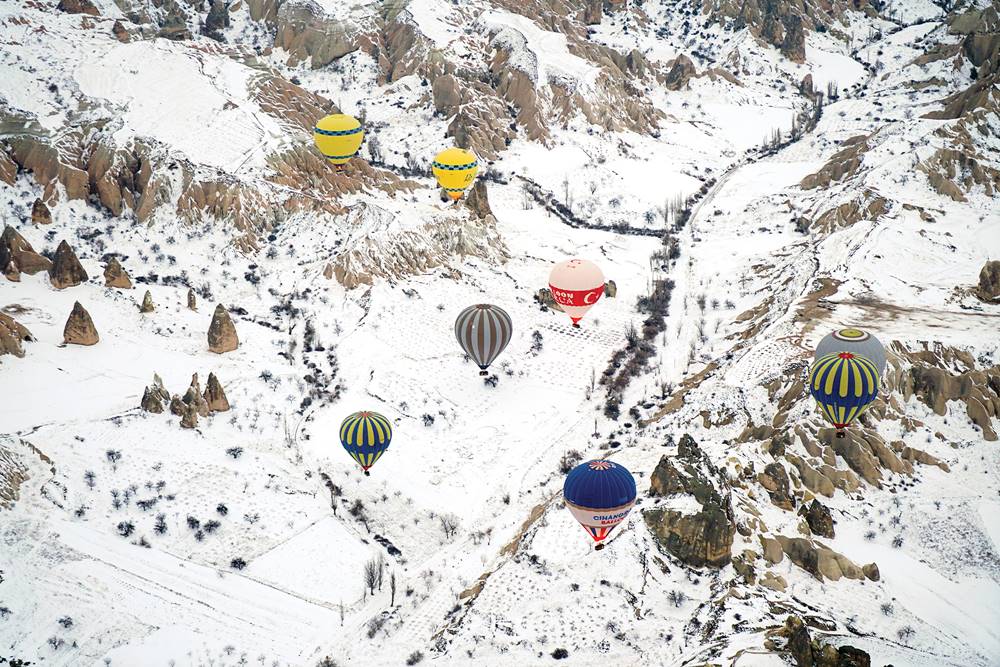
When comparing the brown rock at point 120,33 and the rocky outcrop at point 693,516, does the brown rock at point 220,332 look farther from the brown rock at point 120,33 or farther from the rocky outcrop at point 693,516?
the brown rock at point 120,33

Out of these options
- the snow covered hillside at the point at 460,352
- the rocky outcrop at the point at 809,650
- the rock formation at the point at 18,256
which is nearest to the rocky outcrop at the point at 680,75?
the snow covered hillside at the point at 460,352

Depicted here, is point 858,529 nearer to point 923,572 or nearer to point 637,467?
point 923,572

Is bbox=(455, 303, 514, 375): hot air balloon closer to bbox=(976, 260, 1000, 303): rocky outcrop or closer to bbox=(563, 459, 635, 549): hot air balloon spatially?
bbox=(563, 459, 635, 549): hot air balloon

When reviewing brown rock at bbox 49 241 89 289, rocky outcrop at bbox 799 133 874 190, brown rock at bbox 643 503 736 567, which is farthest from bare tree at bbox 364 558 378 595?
rocky outcrop at bbox 799 133 874 190

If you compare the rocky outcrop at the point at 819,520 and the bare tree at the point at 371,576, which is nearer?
the rocky outcrop at the point at 819,520

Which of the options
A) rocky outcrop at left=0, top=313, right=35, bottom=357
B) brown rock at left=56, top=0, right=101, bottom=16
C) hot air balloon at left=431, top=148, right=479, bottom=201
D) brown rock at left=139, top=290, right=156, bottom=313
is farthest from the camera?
brown rock at left=56, top=0, right=101, bottom=16

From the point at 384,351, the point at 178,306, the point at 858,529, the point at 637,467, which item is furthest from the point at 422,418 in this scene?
the point at 858,529

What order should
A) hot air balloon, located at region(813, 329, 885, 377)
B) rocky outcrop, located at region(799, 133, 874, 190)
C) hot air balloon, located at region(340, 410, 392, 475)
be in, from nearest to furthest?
hot air balloon, located at region(813, 329, 885, 377)
hot air balloon, located at region(340, 410, 392, 475)
rocky outcrop, located at region(799, 133, 874, 190)

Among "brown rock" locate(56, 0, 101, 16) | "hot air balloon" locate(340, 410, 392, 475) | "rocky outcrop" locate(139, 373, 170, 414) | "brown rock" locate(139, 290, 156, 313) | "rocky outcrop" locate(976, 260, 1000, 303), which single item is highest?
"rocky outcrop" locate(976, 260, 1000, 303)
